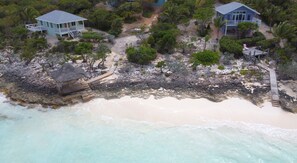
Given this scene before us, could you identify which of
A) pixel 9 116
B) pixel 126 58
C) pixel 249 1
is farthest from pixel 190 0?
pixel 9 116

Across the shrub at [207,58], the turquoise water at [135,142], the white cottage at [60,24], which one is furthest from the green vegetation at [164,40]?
the turquoise water at [135,142]

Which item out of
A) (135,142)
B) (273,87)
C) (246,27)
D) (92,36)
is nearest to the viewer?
(135,142)

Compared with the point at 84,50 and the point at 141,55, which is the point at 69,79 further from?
the point at 141,55

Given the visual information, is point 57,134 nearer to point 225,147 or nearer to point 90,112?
point 90,112

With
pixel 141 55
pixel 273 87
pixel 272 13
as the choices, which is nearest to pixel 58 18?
pixel 141 55

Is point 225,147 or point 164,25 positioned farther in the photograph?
point 164,25

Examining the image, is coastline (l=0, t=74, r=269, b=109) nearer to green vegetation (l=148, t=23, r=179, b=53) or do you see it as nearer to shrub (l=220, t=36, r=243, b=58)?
shrub (l=220, t=36, r=243, b=58)
